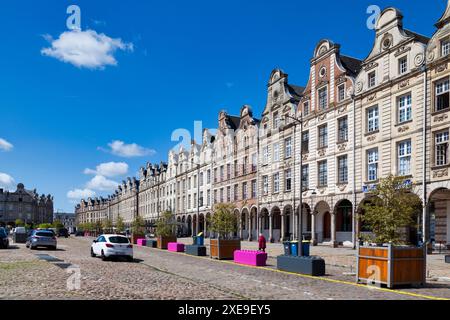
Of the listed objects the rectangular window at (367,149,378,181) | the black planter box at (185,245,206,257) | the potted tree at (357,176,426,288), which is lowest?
the black planter box at (185,245,206,257)

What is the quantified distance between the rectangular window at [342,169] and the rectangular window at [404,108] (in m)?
6.42

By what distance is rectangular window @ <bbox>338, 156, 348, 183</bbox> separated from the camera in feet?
125

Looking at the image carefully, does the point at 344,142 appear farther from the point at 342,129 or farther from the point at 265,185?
the point at 265,185

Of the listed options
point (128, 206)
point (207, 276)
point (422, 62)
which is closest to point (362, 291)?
point (207, 276)

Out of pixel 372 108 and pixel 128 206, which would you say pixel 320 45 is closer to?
pixel 372 108

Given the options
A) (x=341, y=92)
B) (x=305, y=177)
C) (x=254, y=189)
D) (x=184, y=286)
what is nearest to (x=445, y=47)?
(x=341, y=92)

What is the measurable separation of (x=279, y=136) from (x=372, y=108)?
1353cm

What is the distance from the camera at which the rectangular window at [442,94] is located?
96.6ft

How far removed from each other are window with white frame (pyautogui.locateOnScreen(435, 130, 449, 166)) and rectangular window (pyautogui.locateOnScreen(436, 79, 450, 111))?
158 cm

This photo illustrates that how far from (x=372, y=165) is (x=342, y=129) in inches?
183

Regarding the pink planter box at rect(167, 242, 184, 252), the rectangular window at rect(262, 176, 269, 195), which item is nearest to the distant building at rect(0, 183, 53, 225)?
the rectangular window at rect(262, 176, 269, 195)

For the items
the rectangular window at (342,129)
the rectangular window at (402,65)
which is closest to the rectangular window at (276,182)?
the rectangular window at (342,129)

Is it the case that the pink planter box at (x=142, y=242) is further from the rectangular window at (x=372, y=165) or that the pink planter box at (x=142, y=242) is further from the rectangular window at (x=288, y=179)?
the rectangular window at (x=372, y=165)

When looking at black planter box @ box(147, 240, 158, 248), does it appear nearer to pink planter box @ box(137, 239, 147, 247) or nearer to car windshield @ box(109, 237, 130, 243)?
pink planter box @ box(137, 239, 147, 247)
